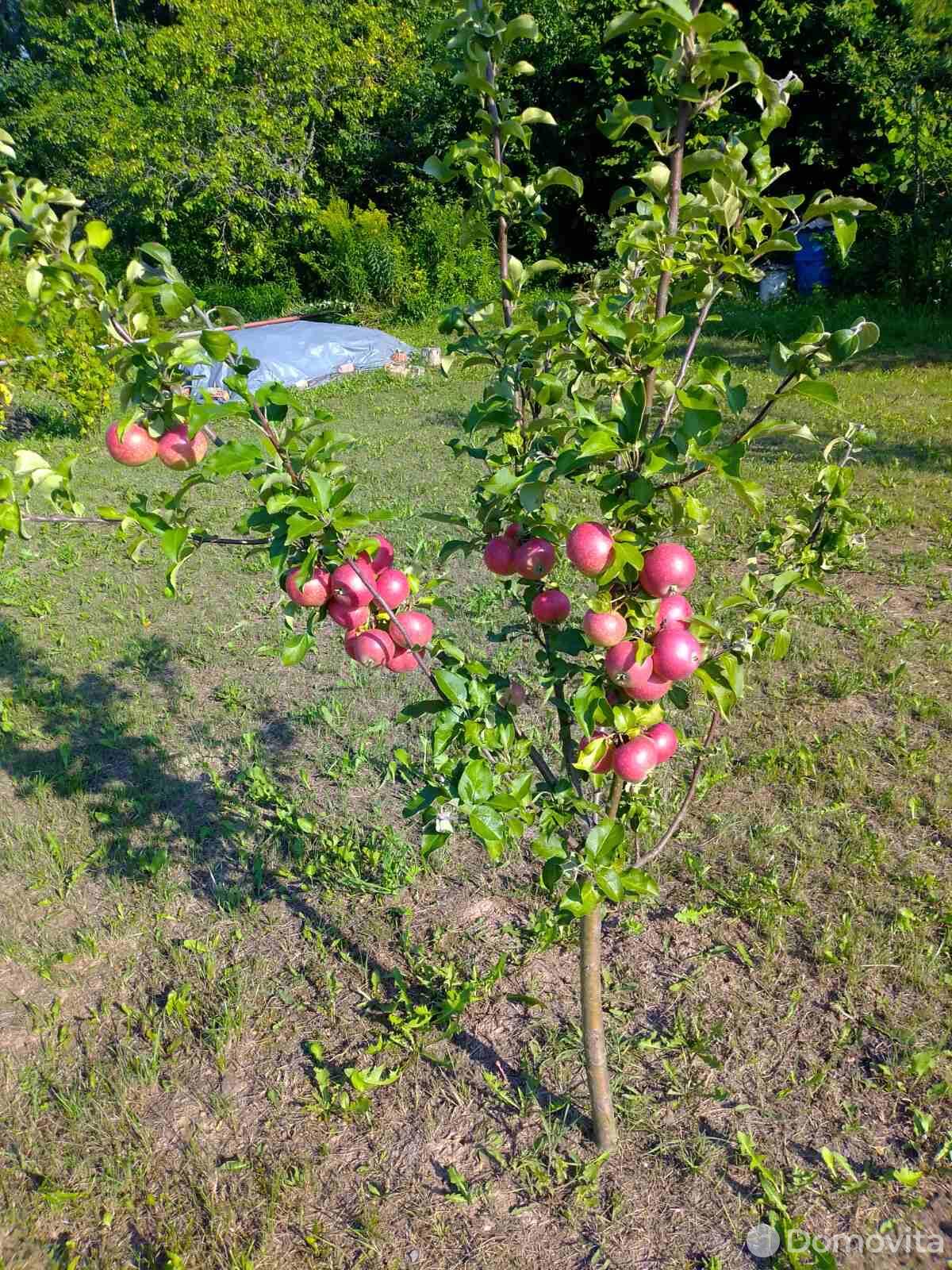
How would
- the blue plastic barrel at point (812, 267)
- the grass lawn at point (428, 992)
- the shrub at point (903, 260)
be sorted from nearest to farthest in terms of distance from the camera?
the grass lawn at point (428, 992) → the shrub at point (903, 260) → the blue plastic barrel at point (812, 267)

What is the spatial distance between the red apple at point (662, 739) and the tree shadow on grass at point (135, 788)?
3.26 feet

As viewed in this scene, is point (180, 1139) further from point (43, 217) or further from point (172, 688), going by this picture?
point (172, 688)

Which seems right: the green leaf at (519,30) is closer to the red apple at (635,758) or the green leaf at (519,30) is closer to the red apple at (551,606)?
the red apple at (551,606)

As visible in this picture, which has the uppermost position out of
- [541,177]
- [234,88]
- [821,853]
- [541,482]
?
[234,88]

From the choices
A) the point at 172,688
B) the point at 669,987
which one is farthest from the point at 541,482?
the point at 172,688

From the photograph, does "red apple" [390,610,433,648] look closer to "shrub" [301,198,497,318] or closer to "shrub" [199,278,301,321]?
"shrub" [301,198,497,318]

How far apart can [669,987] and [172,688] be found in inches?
97.0

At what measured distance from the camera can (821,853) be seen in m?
2.50

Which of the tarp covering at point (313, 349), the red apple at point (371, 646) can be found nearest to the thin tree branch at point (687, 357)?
the red apple at point (371, 646)

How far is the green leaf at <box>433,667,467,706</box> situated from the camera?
1.36 metres

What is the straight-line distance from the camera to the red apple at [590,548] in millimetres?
1121

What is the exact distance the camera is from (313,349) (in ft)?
34.4

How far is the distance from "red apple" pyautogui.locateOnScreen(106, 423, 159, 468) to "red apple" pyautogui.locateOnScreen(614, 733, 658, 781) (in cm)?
86

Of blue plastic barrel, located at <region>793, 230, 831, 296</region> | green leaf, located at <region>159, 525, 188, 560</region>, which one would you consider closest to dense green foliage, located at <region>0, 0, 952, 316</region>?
blue plastic barrel, located at <region>793, 230, 831, 296</region>
